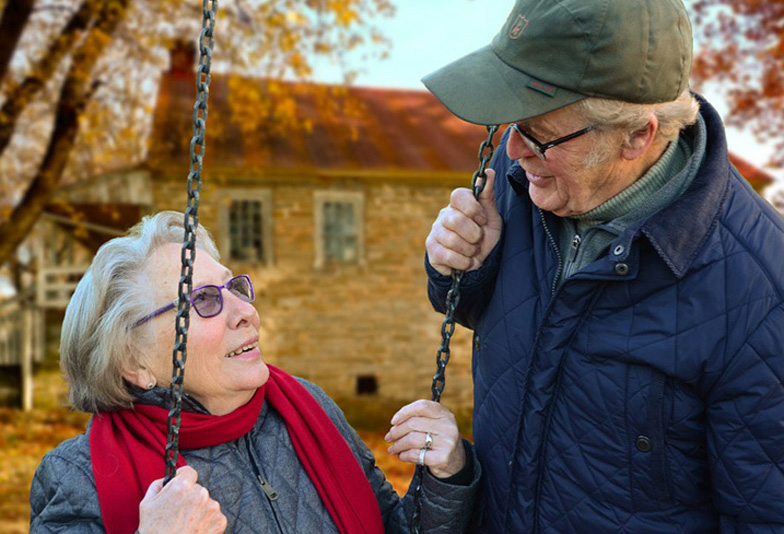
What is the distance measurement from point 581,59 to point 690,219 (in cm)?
43

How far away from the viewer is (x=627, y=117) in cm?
163

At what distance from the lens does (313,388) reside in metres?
2.40

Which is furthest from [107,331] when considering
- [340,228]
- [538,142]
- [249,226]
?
[340,228]

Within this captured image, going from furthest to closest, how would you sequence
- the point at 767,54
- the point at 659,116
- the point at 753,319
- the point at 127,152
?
the point at 767,54 → the point at 127,152 → the point at 659,116 → the point at 753,319

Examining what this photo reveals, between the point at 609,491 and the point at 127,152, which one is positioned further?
the point at 127,152

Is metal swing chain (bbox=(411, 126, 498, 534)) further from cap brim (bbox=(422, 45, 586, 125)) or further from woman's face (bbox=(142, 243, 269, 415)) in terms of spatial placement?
woman's face (bbox=(142, 243, 269, 415))

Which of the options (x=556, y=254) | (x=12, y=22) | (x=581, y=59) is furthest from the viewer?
(x=12, y=22)

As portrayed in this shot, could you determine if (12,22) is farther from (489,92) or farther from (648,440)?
(648,440)

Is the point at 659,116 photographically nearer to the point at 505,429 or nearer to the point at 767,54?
the point at 505,429

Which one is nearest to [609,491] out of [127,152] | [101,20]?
[101,20]

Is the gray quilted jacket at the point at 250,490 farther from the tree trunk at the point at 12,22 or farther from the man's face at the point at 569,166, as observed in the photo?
the tree trunk at the point at 12,22

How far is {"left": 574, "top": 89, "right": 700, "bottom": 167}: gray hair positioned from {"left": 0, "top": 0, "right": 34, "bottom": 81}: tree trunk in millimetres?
7185

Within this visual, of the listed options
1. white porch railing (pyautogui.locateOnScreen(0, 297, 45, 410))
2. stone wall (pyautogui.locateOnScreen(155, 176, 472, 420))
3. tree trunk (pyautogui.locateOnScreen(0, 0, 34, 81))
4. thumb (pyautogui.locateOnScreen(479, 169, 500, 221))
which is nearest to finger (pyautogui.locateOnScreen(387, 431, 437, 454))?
thumb (pyautogui.locateOnScreen(479, 169, 500, 221))

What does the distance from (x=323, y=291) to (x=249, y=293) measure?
11.0 metres
